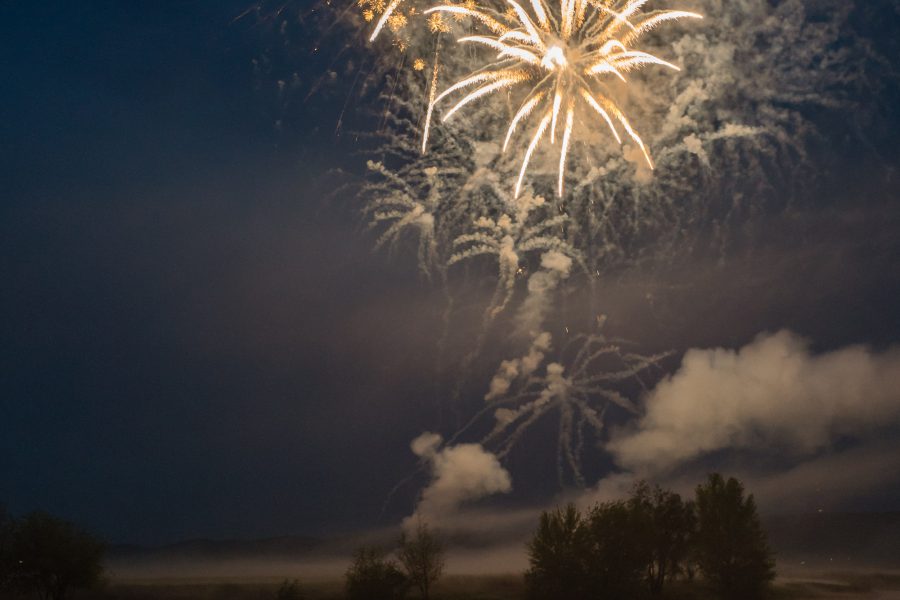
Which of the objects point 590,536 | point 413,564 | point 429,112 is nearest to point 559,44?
point 429,112

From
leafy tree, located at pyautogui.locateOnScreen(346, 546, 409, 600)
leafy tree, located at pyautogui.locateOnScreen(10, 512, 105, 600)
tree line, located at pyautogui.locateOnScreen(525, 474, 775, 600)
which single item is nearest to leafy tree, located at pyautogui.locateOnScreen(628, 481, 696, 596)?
tree line, located at pyautogui.locateOnScreen(525, 474, 775, 600)

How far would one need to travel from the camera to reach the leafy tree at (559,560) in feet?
181

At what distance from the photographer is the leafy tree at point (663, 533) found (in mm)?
59469

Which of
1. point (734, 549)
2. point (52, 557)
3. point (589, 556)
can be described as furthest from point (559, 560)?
point (52, 557)

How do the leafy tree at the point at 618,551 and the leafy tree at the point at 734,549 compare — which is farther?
the leafy tree at the point at 734,549

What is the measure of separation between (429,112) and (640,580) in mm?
41688

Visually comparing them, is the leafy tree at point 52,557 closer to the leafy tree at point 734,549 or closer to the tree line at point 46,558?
the tree line at point 46,558

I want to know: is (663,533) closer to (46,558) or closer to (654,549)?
(654,549)

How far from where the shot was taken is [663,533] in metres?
60.8

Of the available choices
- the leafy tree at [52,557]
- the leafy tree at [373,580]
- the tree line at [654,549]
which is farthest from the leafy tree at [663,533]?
the leafy tree at [52,557]

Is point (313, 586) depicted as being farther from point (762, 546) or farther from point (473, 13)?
point (473, 13)

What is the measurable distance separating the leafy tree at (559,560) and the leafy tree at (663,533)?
5427mm

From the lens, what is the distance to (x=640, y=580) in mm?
56719

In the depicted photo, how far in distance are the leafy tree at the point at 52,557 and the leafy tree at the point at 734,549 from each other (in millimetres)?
48862
